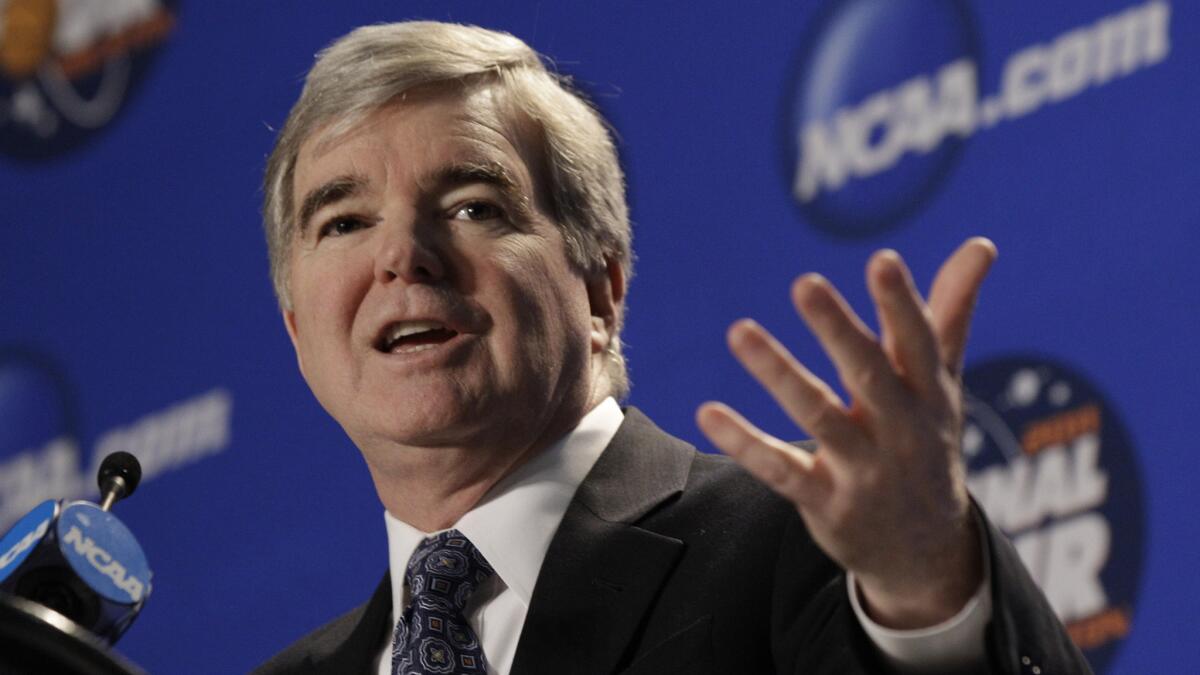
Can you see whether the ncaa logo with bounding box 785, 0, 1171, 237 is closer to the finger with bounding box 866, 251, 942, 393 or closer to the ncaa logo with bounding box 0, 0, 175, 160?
the finger with bounding box 866, 251, 942, 393

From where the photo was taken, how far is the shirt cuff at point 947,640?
1229mm

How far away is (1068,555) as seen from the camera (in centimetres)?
218

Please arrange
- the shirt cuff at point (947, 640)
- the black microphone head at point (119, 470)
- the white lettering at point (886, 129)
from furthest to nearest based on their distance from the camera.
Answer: the white lettering at point (886, 129) < the black microphone head at point (119, 470) < the shirt cuff at point (947, 640)

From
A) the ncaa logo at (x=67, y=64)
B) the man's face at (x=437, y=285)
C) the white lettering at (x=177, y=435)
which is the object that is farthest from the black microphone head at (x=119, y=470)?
the ncaa logo at (x=67, y=64)

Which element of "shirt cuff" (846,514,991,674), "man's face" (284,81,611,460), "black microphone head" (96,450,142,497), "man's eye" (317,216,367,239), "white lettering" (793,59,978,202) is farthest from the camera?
"white lettering" (793,59,978,202)

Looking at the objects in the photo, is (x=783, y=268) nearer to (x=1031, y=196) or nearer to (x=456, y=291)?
(x=1031, y=196)

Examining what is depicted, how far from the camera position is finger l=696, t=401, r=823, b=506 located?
1118 mm

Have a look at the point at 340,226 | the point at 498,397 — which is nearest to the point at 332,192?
the point at 340,226

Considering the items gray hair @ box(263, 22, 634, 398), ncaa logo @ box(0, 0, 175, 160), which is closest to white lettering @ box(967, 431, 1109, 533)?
gray hair @ box(263, 22, 634, 398)

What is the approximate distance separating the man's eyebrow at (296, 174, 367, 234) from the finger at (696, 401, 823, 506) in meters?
0.91

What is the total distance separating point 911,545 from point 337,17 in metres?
2.44

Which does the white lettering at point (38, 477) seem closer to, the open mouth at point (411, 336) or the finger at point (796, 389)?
the open mouth at point (411, 336)

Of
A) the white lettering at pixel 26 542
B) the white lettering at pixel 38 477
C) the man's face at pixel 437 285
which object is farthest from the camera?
the white lettering at pixel 38 477

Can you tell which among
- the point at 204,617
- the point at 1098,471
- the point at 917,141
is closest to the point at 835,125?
the point at 917,141
